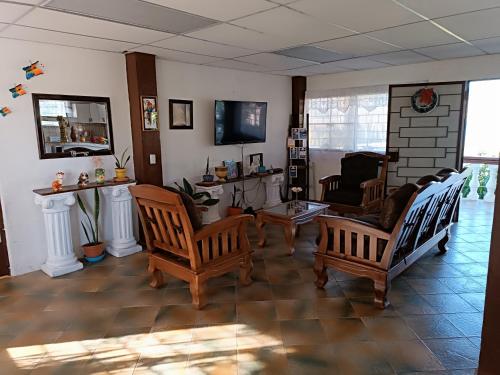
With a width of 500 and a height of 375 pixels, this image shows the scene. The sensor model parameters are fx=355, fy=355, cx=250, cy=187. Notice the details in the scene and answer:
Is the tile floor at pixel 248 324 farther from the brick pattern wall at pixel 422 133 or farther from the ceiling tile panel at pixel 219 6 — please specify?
the ceiling tile panel at pixel 219 6

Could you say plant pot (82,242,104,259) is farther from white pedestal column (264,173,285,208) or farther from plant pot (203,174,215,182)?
white pedestal column (264,173,285,208)

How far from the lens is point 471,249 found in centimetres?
422

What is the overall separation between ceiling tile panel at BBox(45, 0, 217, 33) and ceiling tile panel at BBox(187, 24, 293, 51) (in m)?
0.17

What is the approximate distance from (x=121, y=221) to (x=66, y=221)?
2.02 feet

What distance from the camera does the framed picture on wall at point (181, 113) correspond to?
477 cm

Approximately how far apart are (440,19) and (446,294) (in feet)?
7.85

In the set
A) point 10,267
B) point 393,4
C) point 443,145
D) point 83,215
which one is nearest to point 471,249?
point 443,145

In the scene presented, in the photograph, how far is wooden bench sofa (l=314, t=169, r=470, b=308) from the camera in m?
2.81

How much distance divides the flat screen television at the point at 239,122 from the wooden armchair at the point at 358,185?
136 cm

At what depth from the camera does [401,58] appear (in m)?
4.85

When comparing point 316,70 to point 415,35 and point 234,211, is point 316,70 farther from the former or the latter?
point 234,211

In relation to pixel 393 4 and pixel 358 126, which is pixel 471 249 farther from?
pixel 393 4

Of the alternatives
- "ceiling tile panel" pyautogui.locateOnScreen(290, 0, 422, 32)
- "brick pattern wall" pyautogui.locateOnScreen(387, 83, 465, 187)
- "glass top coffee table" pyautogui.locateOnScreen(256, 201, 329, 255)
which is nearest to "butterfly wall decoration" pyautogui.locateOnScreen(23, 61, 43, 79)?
"ceiling tile panel" pyautogui.locateOnScreen(290, 0, 422, 32)

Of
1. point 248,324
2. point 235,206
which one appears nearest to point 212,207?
point 235,206
